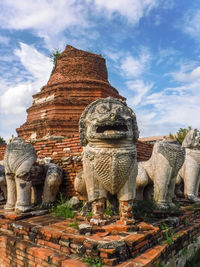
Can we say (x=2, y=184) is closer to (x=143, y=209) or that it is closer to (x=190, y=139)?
(x=143, y=209)

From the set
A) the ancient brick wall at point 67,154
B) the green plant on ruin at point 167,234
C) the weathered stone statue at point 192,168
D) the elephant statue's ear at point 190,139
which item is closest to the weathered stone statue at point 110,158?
the green plant on ruin at point 167,234

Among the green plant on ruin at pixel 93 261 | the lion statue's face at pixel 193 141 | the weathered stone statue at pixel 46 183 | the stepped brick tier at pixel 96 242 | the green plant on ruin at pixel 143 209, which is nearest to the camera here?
the green plant on ruin at pixel 93 261

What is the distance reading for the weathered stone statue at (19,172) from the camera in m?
4.06

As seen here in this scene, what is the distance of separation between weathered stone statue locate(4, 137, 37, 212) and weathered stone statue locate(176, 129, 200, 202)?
328 cm

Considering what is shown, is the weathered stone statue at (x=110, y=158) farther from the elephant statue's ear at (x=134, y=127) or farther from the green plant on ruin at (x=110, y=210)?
the green plant on ruin at (x=110, y=210)

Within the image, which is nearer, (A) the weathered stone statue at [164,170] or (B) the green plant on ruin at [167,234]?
(B) the green plant on ruin at [167,234]

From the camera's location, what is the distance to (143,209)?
11.9 ft

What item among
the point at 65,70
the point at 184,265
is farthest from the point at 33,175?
→ the point at 65,70

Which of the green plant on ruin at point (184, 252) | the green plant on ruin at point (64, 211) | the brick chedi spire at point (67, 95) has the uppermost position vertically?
the brick chedi spire at point (67, 95)

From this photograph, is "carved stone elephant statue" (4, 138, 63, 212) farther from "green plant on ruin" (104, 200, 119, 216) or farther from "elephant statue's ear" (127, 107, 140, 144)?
"elephant statue's ear" (127, 107, 140, 144)

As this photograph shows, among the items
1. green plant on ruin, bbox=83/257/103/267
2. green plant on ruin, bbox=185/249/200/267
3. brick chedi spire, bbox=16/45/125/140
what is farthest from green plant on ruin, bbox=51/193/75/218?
brick chedi spire, bbox=16/45/125/140

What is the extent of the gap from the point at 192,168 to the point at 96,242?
132 inches

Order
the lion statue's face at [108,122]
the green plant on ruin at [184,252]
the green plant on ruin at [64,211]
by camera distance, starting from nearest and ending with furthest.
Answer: the lion statue's face at [108,122], the green plant on ruin at [184,252], the green plant on ruin at [64,211]

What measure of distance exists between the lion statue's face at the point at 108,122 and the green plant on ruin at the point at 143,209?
3.99 feet
